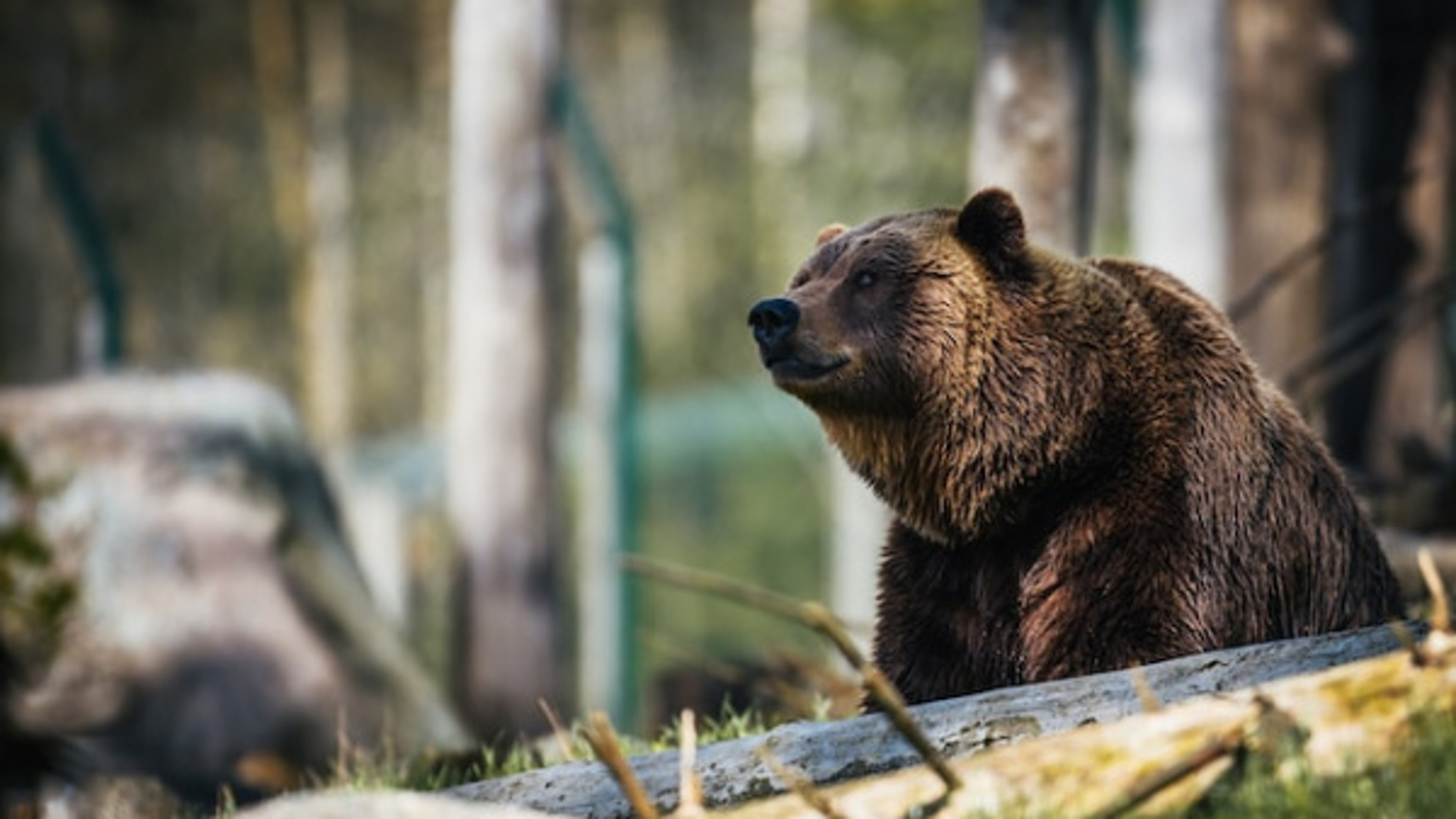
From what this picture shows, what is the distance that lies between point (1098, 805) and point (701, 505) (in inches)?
997

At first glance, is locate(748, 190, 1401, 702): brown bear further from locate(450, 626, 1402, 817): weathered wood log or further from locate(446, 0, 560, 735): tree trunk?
locate(446, 0, 560, 735): tree trunk

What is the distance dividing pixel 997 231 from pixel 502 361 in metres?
5.17

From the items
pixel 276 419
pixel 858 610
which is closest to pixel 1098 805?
pixel 276 419

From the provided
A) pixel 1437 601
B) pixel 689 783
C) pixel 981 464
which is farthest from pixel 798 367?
pixel 1437 601

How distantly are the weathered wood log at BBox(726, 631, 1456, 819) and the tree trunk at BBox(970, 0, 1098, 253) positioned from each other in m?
3.34

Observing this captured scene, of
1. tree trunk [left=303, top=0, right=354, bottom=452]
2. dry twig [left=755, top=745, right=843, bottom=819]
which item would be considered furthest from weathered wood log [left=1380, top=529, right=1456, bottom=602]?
tree trunk [left=303, top=0, right=354, bottom=452]

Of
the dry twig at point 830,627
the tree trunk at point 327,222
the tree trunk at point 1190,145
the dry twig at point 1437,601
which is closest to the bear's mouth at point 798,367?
the dry twig at point 830,627

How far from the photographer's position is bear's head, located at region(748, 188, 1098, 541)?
187 inches

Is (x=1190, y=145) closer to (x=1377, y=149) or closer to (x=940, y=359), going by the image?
(x=1377, y=149)

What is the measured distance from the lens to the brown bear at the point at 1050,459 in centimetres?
455

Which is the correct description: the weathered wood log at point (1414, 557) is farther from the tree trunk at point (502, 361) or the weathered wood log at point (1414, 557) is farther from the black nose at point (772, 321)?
the tree trunk at point (502, 361)

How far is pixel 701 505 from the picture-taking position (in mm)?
28766

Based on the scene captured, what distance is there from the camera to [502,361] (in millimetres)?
9789

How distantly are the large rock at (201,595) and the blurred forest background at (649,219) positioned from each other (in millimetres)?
972
